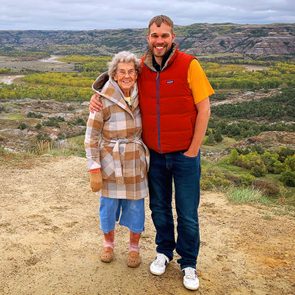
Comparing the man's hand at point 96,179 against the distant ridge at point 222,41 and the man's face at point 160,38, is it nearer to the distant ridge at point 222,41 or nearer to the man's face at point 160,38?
the man's face at point 160,38

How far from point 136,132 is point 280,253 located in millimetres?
1918

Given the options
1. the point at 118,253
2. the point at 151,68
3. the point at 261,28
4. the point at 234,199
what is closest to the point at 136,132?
the point at 151,68

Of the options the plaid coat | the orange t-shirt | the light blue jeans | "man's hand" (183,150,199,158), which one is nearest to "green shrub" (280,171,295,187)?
the light blue jeans

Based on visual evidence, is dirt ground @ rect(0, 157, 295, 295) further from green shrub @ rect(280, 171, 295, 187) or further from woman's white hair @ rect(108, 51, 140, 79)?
green shrub @ rect(280, 171, 295, 187)

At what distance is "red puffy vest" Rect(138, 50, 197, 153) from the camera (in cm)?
270

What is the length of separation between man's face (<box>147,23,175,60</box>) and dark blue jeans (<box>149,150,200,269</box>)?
707mm

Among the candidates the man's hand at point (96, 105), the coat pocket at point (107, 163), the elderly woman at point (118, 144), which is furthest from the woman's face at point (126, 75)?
the coat pocket at point (107, 163)

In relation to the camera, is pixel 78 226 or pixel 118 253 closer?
pixel 118 253

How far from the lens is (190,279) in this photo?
3.09 meters

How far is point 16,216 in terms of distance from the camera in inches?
180

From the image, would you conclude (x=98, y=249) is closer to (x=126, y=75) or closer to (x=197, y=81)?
(x=126, y=75)

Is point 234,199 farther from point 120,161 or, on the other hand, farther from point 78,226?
point 120,161

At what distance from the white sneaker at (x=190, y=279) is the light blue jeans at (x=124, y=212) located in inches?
18.9

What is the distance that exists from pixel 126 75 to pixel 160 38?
1.11ft
